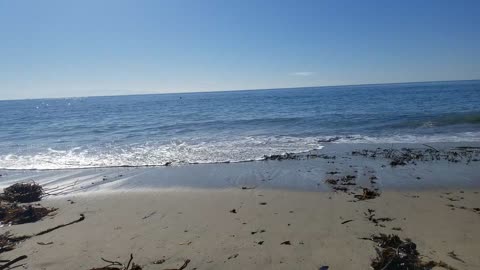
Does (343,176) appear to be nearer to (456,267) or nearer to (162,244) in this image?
(456,267)

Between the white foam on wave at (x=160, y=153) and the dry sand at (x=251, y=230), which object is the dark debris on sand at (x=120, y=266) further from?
the white foam on wave at (x=160, y=153)

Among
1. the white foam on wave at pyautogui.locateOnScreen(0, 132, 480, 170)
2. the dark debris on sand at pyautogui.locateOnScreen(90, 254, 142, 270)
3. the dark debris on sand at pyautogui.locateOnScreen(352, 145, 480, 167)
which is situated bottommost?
the white foam on wave at pyautogui.locateOnScreen(0, 132, 480, 170)

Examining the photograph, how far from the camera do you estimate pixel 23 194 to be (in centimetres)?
933

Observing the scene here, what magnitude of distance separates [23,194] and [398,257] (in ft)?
32.7

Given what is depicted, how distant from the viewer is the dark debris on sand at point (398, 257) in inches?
183

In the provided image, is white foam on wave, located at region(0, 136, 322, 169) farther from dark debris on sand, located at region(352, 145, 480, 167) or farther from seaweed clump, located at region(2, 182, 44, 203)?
seaweed clump, located at region(2, 182, 44, 203)

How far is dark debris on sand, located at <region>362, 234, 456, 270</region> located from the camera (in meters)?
4.65

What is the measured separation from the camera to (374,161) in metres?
12.1

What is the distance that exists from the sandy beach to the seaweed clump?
596 mm

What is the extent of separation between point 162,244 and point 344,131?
1807cm

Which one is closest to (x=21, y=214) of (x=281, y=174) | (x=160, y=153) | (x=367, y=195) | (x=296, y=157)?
(x=281, y=174)

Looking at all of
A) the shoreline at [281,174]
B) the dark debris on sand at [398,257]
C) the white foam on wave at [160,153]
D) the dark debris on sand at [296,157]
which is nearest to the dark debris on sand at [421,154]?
the shoreline at [281,174]

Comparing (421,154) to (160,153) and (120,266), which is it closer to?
(160,153)

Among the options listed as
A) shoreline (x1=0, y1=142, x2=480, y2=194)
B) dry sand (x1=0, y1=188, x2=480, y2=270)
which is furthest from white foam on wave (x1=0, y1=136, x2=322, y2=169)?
dry sand (x1=0, y1=188, x2=480, y2=270)
